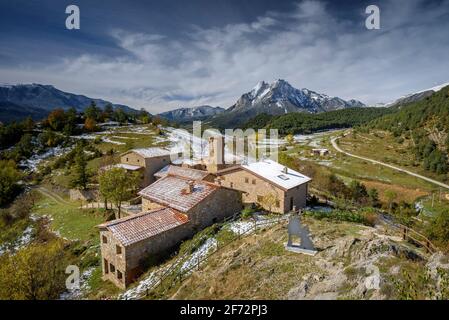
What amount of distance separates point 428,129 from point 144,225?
471 feet

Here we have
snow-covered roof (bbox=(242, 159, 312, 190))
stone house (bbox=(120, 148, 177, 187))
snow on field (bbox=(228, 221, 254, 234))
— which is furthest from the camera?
stone house (bbox=(120, 148, 177, 187))

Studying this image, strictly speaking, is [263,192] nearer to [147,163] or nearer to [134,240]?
[134,240]

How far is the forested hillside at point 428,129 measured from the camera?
3684 inches

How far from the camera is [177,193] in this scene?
28828 mm

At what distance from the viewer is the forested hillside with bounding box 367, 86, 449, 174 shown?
9356cm

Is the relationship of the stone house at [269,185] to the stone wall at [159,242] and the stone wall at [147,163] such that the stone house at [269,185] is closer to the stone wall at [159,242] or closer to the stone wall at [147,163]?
the stone wall at [159,242]

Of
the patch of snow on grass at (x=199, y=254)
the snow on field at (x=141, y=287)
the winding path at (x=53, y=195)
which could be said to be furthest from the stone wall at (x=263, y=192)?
the winding path at (x=53, y=195)

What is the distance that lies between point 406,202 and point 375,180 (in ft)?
54.9

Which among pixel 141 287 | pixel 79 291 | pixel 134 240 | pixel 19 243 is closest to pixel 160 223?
pixel 134 240

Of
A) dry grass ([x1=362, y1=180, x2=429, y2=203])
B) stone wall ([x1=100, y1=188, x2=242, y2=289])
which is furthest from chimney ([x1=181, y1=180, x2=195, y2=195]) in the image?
dry grass ([x1=362, y1=180, x2=429, y2=203])

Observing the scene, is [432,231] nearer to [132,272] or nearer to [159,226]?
[159,226]

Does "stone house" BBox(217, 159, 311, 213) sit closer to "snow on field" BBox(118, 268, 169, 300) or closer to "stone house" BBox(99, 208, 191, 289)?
"stone house" BBox(99, 208, 191, 289)

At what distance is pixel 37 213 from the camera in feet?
157
